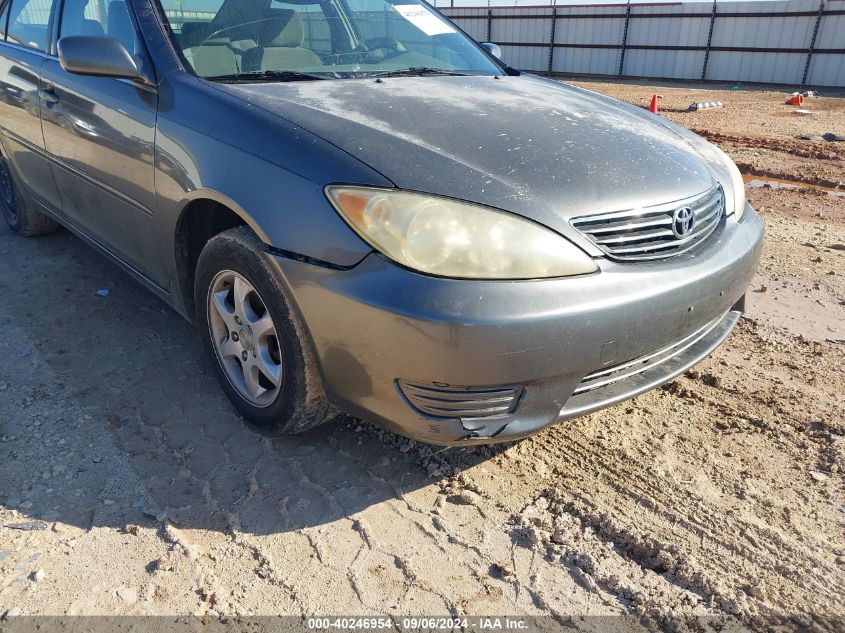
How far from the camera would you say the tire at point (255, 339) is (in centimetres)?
217

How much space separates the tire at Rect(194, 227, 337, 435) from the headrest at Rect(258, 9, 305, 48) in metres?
1.11

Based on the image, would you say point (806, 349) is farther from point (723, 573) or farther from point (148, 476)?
point (148, 476)

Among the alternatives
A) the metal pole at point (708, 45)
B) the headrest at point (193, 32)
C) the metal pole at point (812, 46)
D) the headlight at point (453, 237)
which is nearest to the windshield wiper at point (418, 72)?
the headrest at point (193, 32)

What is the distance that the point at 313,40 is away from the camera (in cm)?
308

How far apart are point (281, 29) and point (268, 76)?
430 millimetres

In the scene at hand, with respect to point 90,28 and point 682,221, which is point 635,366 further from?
point 90,28

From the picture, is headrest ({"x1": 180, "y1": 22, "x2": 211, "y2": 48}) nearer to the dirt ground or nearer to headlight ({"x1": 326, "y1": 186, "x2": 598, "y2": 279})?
headlight ({"x1": 326, "y1": 186, "x2": 598, "y2": 279})

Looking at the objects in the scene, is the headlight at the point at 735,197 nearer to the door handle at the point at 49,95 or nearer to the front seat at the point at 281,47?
the front seat at the point at 281,47

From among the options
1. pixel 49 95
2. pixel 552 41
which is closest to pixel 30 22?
pixel 49 95

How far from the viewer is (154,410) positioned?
274 centimetres

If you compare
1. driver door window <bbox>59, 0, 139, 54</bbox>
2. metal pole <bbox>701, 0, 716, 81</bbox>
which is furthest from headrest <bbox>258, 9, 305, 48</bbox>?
metal pole <bbox>701, 0, 716, 81</bbox>

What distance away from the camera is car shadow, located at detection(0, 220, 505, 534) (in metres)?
2.23

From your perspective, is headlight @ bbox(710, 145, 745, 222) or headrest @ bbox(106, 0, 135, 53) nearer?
headlight @ bbox(710, 145, 745, 222)

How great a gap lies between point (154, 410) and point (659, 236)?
6.74ft
